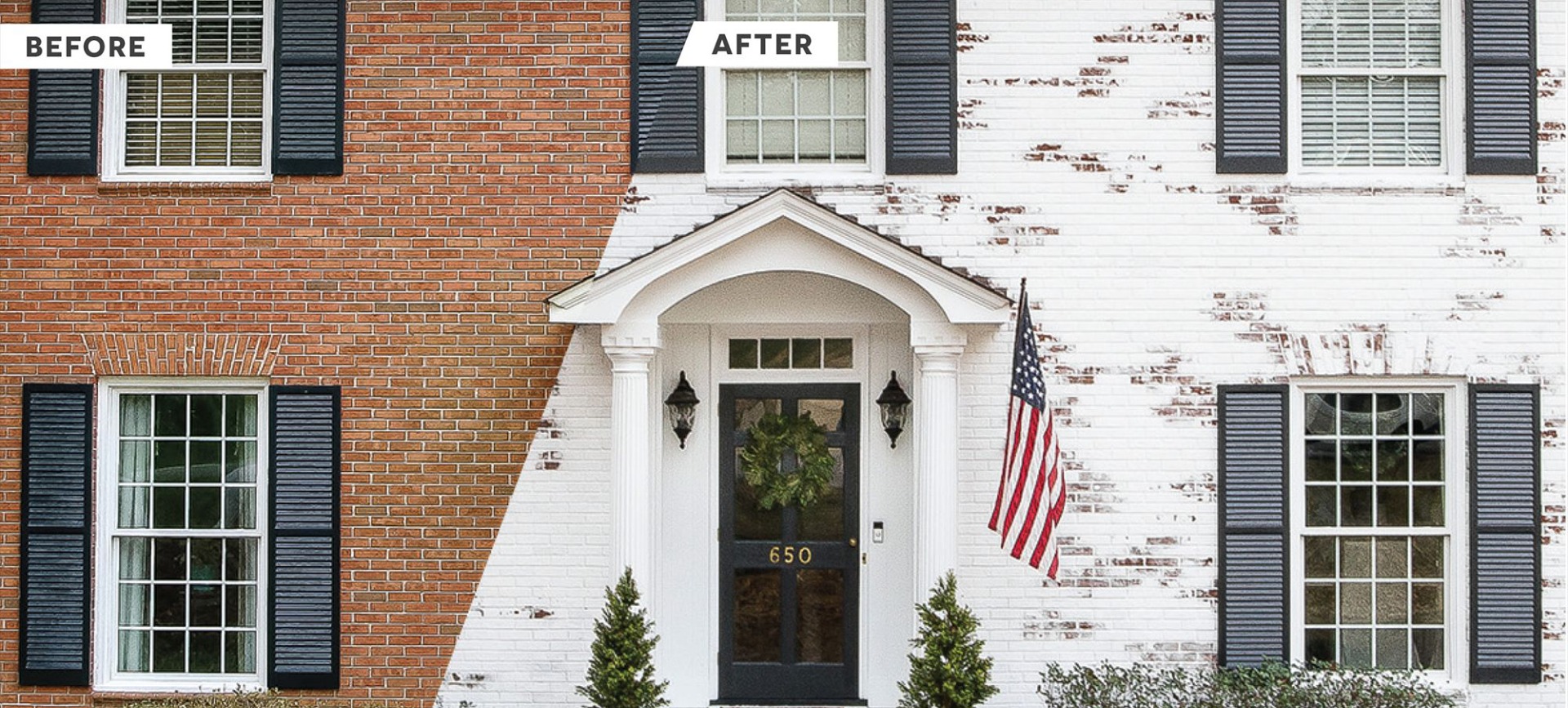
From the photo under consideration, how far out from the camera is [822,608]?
911 cm

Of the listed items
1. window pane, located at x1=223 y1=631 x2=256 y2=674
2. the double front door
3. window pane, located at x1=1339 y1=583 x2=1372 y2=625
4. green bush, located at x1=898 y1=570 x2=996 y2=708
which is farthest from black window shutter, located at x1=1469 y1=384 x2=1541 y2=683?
window pane, located at x1=223 y1=631 x2=256 y2=674

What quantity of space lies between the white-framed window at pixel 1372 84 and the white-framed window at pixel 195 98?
655 centimetres

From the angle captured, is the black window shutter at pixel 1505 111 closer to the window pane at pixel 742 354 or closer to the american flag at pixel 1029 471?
the american flag at pixel 1029 471

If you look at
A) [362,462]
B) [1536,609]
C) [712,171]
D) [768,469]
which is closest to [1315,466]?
[1536,609]

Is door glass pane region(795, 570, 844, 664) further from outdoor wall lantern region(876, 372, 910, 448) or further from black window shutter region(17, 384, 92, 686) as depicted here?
black window shutter region(17, 384, 92, 686)

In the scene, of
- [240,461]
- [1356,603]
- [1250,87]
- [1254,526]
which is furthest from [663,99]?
[1356,603]

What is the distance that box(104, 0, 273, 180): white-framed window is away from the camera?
9117 mm

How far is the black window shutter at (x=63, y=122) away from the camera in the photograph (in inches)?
354

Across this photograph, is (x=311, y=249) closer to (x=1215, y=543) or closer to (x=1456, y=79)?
(x=1215, y=543)

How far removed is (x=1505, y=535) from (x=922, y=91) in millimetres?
4473

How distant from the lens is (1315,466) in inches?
352

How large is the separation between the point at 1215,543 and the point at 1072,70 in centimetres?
Result: 305

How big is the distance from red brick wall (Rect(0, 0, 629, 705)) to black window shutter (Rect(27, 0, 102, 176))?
12cm

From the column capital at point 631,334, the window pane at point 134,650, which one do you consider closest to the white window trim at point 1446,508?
the column capital at point 631,334
